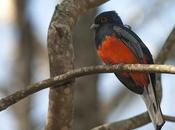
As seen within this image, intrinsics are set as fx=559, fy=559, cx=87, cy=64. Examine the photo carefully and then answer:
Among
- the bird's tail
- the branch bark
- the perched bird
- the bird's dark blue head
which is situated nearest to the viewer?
the branch bark

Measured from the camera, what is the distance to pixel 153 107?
365 cm


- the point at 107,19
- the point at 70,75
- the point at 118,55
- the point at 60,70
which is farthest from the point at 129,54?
the point at 70,75

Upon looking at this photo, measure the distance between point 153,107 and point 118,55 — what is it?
20.8 inches

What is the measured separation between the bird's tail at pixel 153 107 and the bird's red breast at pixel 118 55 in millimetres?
91

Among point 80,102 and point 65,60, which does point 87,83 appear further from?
point 65,60

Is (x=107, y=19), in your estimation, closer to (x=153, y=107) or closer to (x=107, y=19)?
(x=107, y=19)

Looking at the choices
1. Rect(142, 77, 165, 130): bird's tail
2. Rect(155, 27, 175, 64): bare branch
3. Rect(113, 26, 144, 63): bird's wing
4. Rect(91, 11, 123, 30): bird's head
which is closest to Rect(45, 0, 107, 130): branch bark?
Rect(142, 77, 165, 130): bird's tail

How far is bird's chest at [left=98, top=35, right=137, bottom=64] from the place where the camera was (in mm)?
3969

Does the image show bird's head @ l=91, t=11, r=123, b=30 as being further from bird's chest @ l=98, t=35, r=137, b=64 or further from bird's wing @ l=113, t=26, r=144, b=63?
bird's chest @ l=98, t=35, r=137, b=64

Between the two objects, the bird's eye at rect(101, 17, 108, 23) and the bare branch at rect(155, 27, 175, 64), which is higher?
the bird's eye at rect(101, 17, 108, 23)

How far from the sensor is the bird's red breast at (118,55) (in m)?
3.95

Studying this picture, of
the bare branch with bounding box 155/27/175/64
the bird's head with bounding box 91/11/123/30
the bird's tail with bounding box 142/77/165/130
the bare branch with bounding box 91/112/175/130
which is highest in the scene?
the bird's head with bounding box 91/11/123/30

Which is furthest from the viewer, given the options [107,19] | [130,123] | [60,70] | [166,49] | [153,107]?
[166,49]

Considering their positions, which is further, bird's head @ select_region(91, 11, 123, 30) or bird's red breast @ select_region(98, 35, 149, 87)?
bird's head @ select_region(91, 11, 123, 30)
